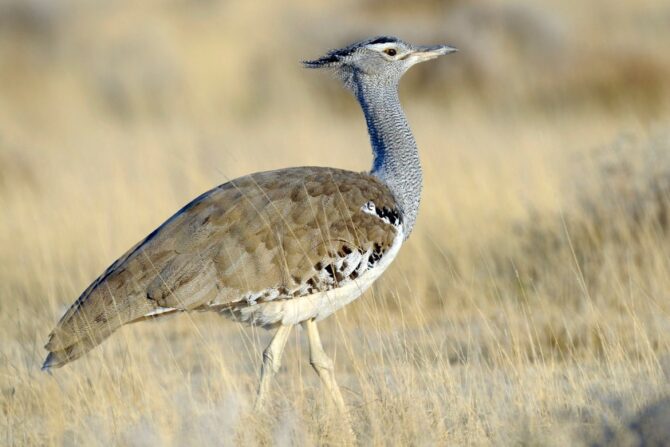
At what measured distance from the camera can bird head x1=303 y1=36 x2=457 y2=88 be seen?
5.14 metres

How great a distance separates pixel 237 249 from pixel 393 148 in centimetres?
100

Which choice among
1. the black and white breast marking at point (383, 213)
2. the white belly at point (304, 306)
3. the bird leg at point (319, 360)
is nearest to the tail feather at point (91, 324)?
the white belly at point (304, 306)

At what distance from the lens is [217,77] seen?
1622 cm

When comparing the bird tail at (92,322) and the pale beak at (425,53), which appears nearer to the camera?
the bird tail at (92,322)

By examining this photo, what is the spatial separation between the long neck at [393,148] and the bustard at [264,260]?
2 cm

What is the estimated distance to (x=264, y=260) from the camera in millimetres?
4262

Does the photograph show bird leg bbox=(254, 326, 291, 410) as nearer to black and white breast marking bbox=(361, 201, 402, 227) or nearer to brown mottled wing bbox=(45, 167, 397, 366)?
brown mottled wing bbox=(45, 167, 397, 366)

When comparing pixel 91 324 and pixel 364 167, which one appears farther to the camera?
pixel 364 167

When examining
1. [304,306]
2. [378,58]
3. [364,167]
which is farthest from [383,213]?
[364,167]

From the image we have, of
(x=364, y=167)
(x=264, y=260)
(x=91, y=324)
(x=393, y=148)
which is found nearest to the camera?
(x=91, y=324)

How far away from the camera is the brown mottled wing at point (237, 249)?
410 centimetres

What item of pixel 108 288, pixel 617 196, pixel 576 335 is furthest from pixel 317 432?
pixel 617 196

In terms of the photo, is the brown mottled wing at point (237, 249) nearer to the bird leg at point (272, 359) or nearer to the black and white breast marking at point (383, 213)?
the black and white breast marking at point (383, 213)

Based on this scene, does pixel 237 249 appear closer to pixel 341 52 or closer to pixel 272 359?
pixel 272 359
